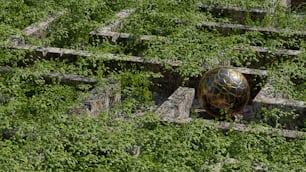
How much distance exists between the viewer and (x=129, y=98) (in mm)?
10523

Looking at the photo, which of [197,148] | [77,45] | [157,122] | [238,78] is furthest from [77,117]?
[77,45]

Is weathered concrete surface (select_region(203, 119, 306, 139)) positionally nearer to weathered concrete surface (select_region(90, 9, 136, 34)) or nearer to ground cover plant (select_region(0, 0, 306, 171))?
ground cover plant (select_region(0, 0, 306, 171))

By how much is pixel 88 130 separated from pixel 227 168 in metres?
1.82

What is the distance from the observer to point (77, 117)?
897 cm

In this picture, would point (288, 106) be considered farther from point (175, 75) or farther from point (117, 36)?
point (117, 36)

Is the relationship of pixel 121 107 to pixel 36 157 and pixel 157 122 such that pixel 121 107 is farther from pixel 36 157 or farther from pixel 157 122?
pixel 36 157

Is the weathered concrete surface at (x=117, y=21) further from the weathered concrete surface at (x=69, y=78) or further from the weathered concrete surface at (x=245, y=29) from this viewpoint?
the weathered concrete surface at (x=69, y=78)

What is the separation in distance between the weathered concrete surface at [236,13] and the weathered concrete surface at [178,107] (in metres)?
4.71

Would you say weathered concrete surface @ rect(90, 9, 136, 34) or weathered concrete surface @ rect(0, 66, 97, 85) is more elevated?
weathered concrete surface @ rect(90, 9, 136, 34)

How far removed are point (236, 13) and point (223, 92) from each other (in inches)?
204

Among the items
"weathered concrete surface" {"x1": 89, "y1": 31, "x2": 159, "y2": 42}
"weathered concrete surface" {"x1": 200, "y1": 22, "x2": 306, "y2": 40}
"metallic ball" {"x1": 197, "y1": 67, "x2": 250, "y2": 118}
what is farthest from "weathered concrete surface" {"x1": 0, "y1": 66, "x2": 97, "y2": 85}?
"weathered concrete surface" {"x1": 200, "y1": 22, "x2": 306, "y2": 40}

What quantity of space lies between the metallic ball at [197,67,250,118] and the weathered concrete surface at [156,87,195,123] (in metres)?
0.23

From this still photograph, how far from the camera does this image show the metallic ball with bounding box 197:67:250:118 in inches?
389

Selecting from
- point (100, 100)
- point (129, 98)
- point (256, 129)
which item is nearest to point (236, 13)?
point (129, 98)
